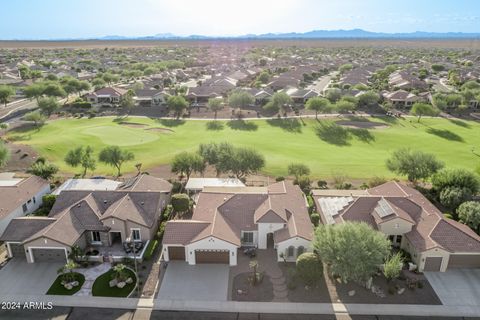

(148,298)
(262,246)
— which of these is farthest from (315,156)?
(148,298)

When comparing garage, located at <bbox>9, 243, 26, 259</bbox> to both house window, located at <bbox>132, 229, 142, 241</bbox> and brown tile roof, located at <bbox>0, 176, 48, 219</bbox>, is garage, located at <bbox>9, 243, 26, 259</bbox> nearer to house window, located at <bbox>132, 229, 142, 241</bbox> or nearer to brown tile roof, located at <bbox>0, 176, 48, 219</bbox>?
brown tile roof, located at <bbox>0, 176, 48, 219</bbox>

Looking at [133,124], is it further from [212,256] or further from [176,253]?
[212,256]

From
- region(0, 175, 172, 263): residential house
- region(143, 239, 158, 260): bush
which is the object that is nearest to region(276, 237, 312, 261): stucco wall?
region(143, 239, 158, 260): bush

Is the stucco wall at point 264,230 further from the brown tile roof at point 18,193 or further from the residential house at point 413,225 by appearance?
the brown tile roof at point 18,193

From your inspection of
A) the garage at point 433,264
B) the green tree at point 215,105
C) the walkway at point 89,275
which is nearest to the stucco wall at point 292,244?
the garage at point 433,264

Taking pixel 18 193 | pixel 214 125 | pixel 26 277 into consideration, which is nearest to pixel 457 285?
pixel 26 277
